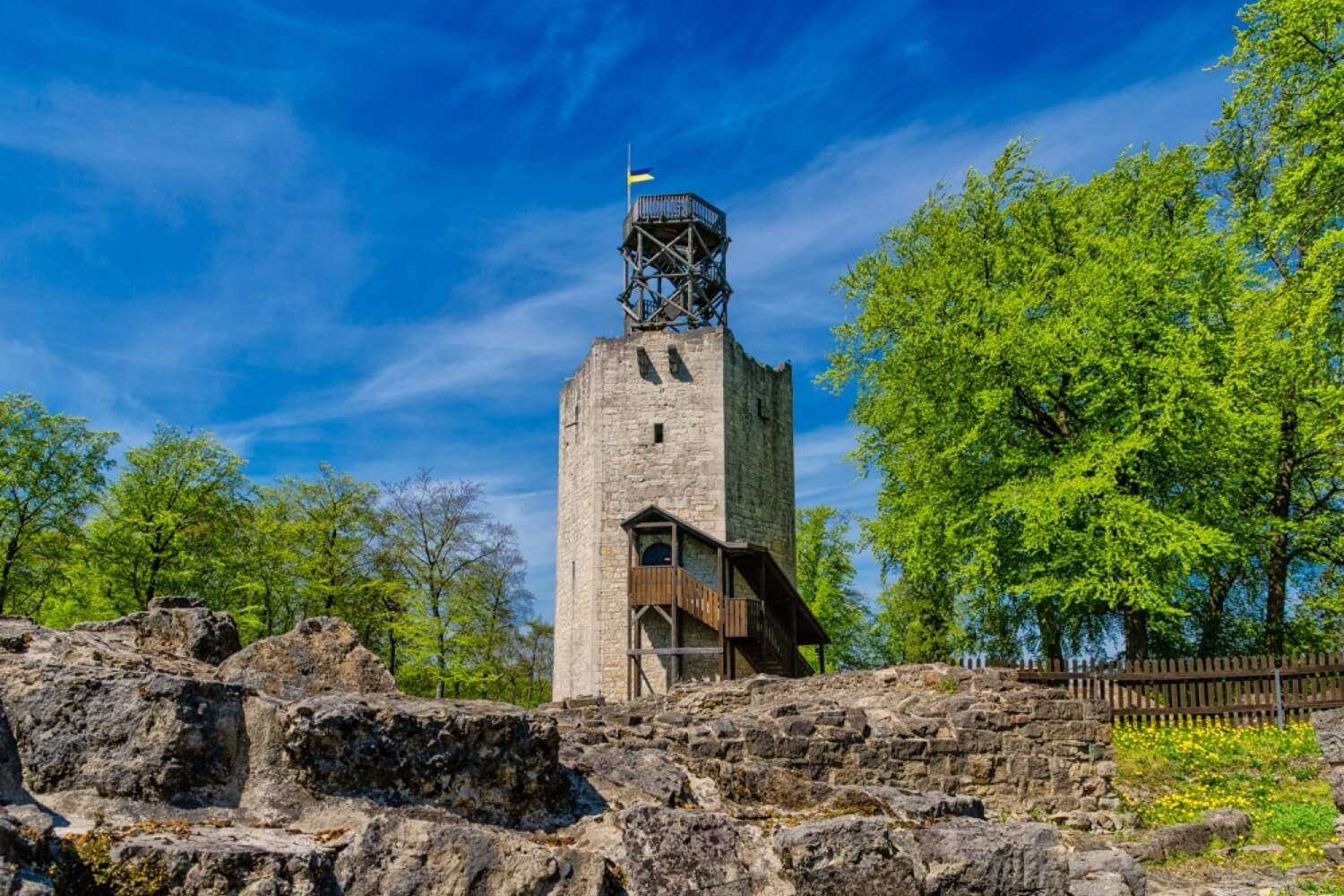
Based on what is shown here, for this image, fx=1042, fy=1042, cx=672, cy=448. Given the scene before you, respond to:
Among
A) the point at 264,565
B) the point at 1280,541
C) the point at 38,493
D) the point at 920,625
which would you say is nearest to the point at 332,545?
the point at 264,565

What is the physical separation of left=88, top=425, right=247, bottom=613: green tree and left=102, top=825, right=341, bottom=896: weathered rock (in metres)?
24.8

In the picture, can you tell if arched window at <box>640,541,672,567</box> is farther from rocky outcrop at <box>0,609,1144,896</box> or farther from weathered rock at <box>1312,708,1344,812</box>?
rocky outcrop at <box>0,609,1144,896</box>

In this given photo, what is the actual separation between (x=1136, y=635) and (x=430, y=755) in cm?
1951

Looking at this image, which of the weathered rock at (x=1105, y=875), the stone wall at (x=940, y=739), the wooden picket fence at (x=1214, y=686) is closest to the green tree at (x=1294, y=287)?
the wooden picket fence at (x=1214, y=686)

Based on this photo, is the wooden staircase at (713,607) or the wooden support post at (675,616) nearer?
the wooden staircase at (713,607)

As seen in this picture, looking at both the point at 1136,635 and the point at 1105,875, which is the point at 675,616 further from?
the point at 1105,875

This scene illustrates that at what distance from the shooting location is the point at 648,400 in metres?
28.7

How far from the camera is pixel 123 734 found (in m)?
3.97

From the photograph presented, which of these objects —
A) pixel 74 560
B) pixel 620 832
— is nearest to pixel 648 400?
pixel 74 560

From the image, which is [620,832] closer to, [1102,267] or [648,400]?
[1102,267]

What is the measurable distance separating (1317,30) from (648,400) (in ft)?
56.8

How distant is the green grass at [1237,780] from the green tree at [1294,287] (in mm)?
4532

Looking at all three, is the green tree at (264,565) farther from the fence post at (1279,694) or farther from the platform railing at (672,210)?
the fence post at (1279,694)

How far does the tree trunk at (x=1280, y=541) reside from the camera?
2231cm
